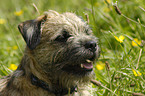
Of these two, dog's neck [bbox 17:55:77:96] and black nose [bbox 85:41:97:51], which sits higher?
black nose [bbox 85:41:97:51]

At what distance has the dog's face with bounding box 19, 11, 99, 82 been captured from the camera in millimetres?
2947

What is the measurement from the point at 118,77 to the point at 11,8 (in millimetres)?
6135

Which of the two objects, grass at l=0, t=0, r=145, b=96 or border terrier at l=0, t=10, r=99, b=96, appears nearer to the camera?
border terrier at l=0, t=10, r=99, b=96

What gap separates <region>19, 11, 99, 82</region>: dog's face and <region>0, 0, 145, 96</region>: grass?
0.31 meters

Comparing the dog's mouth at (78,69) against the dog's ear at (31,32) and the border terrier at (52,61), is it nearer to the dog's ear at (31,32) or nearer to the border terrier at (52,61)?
the border terrier at (52,61)

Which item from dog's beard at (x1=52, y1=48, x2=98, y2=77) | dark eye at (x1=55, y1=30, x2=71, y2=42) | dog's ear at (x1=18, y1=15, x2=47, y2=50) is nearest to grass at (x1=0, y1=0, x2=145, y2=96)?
dog's beard at (x1=52, y1=48, x2=98, y2=77)

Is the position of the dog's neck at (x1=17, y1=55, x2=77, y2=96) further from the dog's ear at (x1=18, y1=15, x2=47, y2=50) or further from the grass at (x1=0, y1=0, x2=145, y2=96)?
the grass at (x1=0, y1=0, x2=145, y2=96)

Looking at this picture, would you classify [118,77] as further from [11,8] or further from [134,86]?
[11,8]

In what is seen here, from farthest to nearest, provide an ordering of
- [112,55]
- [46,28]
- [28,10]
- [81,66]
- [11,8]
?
[11,8] < [28,10] < [112,55] < [46,28] < [81,66]

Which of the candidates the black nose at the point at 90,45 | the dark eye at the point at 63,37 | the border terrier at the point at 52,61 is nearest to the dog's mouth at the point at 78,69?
the border terrier at the point at 52,61

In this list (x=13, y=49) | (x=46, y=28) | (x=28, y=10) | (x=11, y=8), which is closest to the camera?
(x=46, y=28)

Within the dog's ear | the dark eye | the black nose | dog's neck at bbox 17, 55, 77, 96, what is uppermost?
the dog's ear

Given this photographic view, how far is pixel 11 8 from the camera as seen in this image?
8.50 metres

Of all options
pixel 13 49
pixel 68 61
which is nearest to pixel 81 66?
pixel 68 61
